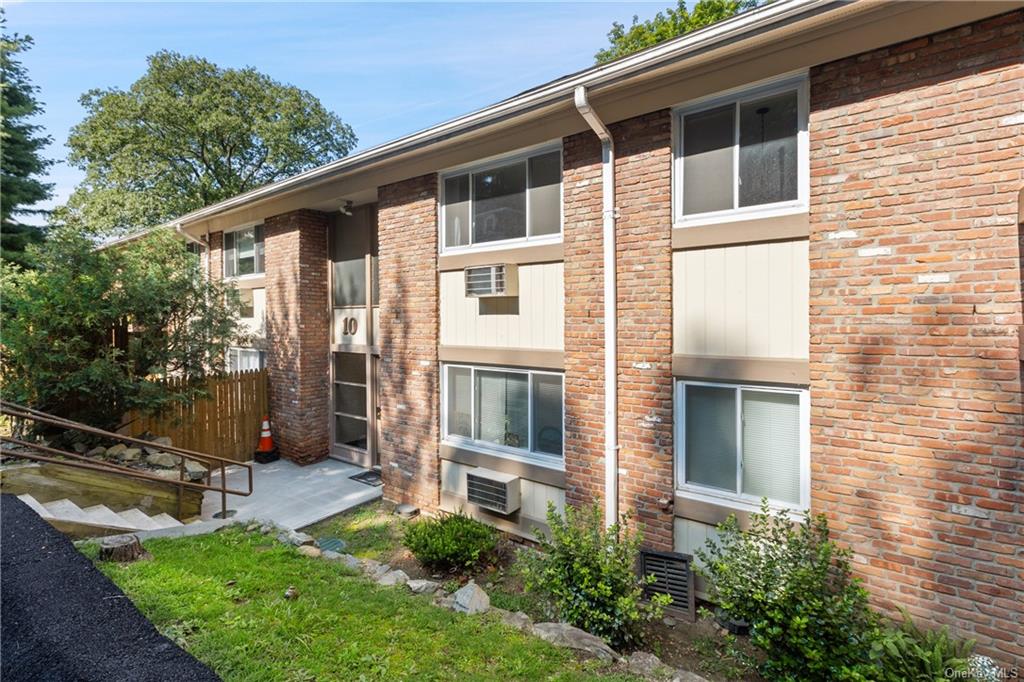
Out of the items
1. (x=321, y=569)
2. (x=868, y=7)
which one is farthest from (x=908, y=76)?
(x=321, y=569)

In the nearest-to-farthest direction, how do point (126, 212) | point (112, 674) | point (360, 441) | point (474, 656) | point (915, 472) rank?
point (112, 674) < point (474, 656) < point (915, 472) < point (360, 441) < point (126, 212)

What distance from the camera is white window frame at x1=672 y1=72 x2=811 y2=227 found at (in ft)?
15.3

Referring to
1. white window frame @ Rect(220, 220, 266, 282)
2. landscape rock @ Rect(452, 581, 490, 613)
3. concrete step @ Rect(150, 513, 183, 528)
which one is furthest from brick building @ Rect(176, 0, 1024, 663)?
white window frame @ Rect(220, 220, 266, 282)

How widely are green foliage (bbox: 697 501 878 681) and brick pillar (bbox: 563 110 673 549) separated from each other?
112 cm

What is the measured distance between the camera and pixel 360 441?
1007 centimetres

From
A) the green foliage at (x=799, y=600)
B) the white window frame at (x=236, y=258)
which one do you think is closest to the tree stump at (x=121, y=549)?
the green foliage at (x=799, y=600)

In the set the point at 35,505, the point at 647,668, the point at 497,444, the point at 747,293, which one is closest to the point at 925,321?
the point at 747,293

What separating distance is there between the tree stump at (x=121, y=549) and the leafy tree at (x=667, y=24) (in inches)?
607

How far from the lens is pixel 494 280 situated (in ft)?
21.5

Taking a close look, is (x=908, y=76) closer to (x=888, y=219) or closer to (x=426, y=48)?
(x=888, y=219)

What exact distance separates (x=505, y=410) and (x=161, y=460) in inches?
231

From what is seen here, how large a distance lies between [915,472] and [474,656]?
3.90 meters

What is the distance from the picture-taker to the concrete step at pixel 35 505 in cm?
539

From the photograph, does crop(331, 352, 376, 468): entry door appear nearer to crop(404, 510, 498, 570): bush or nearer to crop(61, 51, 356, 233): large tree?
crop(404, 510, 498, 570): bush
